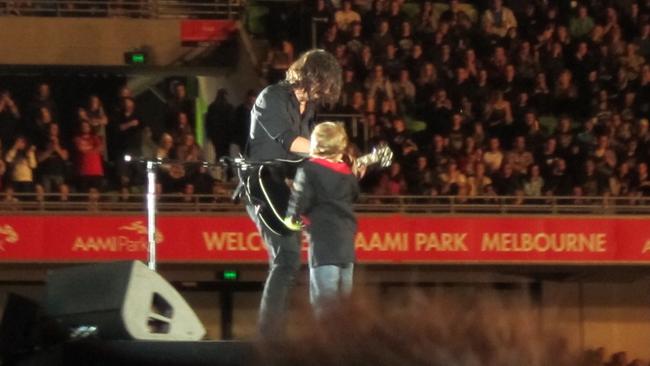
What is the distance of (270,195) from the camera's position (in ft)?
16.7

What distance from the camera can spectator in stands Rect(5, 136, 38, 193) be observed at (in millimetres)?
12289

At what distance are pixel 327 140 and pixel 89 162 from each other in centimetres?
787

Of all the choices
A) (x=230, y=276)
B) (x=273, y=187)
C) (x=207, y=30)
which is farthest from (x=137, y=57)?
(x=273, y=187)

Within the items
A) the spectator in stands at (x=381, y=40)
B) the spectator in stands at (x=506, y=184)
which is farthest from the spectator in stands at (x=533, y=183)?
the spectator in stands at (x=381, y=40)

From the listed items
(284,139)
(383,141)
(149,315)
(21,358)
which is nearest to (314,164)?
(284,139)

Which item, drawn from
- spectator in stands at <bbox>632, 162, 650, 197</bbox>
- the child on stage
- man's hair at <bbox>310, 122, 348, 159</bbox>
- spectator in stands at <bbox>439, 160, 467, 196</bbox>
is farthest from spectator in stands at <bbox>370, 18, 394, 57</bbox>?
man's hair at <bbox>310, 122, 348, 159</bbox>

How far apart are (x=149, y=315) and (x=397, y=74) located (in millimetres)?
10242

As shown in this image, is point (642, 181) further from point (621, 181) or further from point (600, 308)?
point (600, 308)

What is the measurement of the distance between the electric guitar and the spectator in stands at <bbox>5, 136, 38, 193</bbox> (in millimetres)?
7521

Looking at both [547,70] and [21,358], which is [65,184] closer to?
[547,70]

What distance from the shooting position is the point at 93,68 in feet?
51.0

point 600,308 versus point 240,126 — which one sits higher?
point 240,126

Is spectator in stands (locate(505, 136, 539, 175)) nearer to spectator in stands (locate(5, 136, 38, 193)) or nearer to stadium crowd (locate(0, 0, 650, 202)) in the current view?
stadium crowd (locate(0, 0, 650, 202))

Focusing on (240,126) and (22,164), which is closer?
(22,164)
